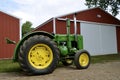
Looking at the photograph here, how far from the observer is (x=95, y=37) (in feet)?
67.9

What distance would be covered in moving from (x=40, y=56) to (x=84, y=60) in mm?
2149

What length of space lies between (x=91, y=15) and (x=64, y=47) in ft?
37.4

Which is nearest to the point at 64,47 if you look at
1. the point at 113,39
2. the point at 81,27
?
the point at 81,27

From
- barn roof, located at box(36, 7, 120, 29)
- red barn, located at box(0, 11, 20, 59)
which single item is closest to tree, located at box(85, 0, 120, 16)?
barn roof, located at box(36, 7, 120, 29)

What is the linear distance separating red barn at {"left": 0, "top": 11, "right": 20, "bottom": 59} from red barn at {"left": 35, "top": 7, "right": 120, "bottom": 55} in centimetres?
242

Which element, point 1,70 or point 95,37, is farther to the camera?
point 95,37

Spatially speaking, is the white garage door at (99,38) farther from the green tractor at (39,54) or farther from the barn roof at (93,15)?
the green tractor at (39,54)

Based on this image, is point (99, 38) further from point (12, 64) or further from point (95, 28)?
point (12, 64)

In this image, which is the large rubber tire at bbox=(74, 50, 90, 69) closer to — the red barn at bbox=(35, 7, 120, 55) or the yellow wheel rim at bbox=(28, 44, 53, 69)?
the yellow wheel rim at bbox=(28, 44, 53, 69)

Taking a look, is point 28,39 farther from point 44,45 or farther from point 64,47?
point 64,47

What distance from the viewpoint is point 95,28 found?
68.9 feet

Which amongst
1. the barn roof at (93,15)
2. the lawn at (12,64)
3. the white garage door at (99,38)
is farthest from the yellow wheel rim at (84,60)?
the white garage door at (99,38)

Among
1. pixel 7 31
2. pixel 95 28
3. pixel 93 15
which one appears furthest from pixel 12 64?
pixel 93 15

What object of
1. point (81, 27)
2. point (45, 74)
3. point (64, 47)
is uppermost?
point (81, 27)
